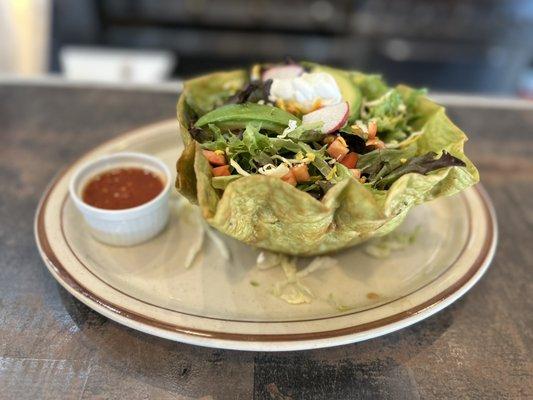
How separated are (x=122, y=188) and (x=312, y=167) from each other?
2.47 feet

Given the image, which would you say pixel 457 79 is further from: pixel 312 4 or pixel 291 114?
pixel 291 114

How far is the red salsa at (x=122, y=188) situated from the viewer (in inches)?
69.4

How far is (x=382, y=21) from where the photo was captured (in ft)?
15.1

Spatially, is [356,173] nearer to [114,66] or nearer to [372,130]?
[372,130]

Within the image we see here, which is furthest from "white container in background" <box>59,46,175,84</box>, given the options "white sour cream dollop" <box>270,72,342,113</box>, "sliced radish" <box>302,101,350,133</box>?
"sliced radish" <box>302,101,350,133</box>

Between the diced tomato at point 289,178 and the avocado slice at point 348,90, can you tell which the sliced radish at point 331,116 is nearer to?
the avocado slice at point 348,90

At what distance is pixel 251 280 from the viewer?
5.37ft

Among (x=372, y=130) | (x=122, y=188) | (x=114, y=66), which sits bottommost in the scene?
(x=114, y=66)

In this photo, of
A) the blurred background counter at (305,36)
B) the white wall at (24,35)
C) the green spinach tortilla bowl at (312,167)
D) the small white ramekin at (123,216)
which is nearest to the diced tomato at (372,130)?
the green spinach tortilla bowl at (312,167)

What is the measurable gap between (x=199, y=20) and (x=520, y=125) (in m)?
3.13

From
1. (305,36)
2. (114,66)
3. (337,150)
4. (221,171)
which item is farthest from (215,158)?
(305,36)

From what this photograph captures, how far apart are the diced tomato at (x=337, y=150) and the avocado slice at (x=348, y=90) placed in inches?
7.8

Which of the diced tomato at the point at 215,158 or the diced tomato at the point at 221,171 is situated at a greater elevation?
the diced tomato at the point at 215,158

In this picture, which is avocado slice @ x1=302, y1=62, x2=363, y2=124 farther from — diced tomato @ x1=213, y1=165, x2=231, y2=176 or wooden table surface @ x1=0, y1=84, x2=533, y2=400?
wooden table surface @ x1=0, y1=84, x2=533, y2=400
